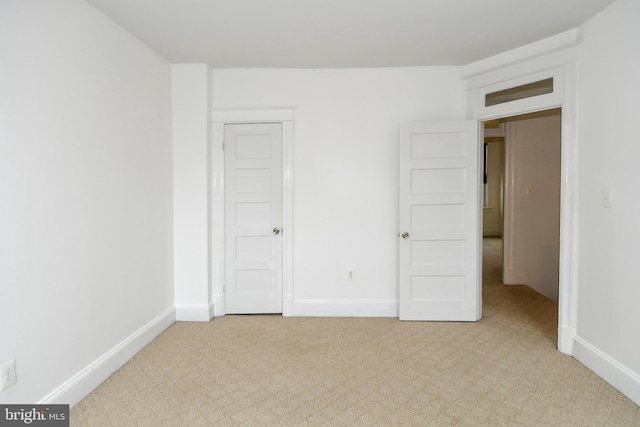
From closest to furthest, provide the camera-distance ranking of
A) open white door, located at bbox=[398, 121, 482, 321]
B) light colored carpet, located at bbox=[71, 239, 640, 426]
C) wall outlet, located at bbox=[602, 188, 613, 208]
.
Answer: light colored carpet, located at bbox=[71, 239, 640, 426] → wall outlet, located at bbox=[602, 188, 613, 208] → open white door, located at bbox=[398, 121, 482, 321]

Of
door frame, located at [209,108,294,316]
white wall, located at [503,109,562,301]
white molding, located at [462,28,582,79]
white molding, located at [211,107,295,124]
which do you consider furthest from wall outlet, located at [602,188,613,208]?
white molding, located at [211,107,295,124]

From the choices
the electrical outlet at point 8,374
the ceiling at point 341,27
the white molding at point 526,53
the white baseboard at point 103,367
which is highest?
the ceiling at point 341,27

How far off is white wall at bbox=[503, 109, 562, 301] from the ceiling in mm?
2060

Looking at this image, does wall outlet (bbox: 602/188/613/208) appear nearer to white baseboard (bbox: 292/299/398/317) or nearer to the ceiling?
the ceiling

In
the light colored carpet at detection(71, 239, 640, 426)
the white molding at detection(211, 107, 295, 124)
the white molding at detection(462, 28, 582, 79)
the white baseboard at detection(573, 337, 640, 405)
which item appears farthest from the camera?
the white molding at detection(211, 107, 295, 124)

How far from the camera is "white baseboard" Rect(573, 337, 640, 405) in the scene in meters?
2.29

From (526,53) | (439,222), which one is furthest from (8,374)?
(526,53)

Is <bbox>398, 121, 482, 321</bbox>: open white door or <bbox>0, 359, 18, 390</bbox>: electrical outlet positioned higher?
<bbox>398, 121, 482, 321</bbox>: open white door

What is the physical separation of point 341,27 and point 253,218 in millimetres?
2013

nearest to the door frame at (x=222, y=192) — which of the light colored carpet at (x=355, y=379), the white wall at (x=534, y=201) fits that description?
the light colored carpet at (x=355, y=379)

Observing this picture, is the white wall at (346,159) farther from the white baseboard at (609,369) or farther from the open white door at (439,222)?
the white baseboard at (609,369)

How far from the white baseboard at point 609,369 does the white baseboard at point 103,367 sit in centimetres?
343

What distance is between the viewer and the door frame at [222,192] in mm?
3791

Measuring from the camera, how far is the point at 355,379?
2.54 meters
